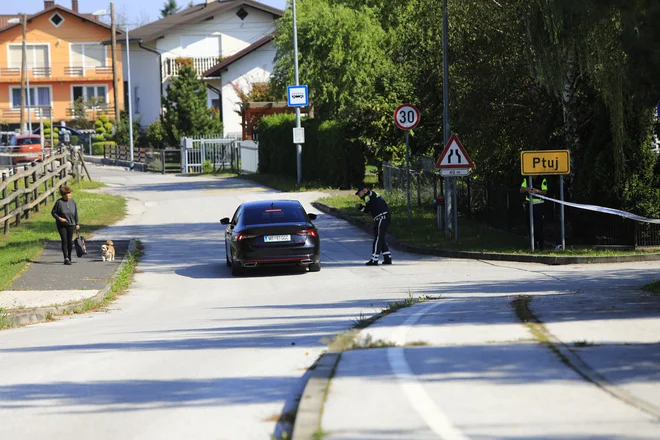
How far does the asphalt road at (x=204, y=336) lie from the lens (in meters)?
7.70

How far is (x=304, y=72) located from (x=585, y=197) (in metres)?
25.2

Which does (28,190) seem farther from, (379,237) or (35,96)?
(35,96)

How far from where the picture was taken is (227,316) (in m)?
14.8

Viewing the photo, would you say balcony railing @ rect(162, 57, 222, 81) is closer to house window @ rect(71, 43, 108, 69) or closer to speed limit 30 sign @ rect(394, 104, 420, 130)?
house window @ rect(71, 43, 108, 69)

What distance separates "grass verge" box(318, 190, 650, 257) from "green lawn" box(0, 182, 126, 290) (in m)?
7.85

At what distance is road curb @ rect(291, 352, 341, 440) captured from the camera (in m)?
6.39

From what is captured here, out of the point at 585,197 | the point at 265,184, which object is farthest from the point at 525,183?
the point at 265,184

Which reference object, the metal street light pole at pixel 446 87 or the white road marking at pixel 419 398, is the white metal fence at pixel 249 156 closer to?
the metal street light pole at pixel 446 87

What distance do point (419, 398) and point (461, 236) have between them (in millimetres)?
18374

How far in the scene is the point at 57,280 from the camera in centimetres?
1914

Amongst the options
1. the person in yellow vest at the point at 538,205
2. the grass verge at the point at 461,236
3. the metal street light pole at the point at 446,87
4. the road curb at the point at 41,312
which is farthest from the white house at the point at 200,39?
the road curb at the point at 41,312

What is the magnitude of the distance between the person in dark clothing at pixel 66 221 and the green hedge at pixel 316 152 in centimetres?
1798

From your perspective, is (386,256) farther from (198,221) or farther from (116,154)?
(116,154)

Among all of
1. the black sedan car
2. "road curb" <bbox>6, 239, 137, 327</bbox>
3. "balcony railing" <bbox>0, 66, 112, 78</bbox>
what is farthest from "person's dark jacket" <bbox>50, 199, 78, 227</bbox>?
"balcony railing" <bbox>0, 66, 112, 78</bbox>
